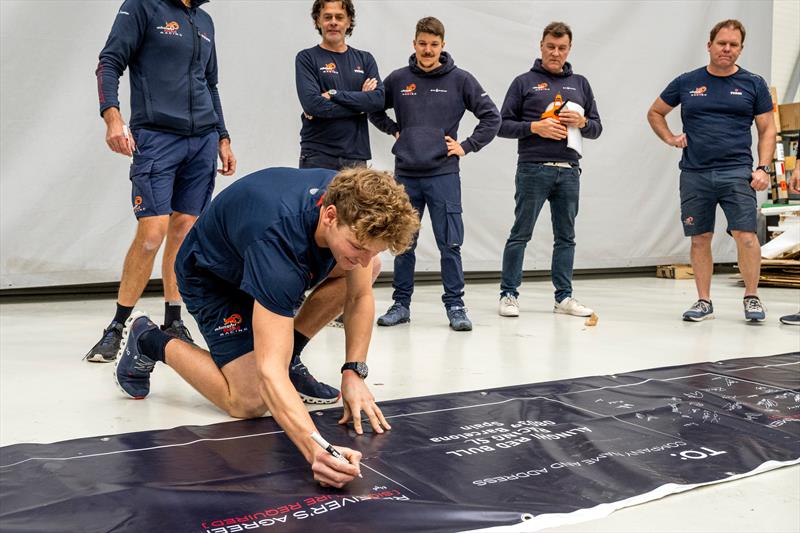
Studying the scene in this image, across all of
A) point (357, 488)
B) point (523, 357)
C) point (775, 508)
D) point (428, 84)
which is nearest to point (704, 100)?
point (428, 84)

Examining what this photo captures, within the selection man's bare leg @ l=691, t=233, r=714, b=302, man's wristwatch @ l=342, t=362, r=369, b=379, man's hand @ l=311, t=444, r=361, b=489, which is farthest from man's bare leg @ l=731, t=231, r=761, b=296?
man's hand @ l=311, t=444, r=361, b=489

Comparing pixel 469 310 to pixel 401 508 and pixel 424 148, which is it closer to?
pixel 424 148

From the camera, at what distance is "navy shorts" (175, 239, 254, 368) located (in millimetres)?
2107

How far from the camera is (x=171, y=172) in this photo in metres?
2.94

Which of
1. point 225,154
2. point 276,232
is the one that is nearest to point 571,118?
point 225,154

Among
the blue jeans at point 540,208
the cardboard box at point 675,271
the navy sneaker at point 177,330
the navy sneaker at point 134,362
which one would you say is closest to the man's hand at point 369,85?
the blue jeans at point 540,208

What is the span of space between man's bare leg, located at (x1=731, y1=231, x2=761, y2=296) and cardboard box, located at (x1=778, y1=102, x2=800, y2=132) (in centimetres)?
368

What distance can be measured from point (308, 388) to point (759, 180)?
2.83 metres

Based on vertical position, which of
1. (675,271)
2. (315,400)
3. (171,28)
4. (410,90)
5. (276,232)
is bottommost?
(675,271)

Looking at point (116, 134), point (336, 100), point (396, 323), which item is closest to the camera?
point (116, 134)

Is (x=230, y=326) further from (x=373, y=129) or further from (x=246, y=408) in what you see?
(x=373, y=129)

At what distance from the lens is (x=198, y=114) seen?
2994 millimetres

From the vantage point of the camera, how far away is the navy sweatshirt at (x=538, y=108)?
4168mm

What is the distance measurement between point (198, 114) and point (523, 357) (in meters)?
1.55
